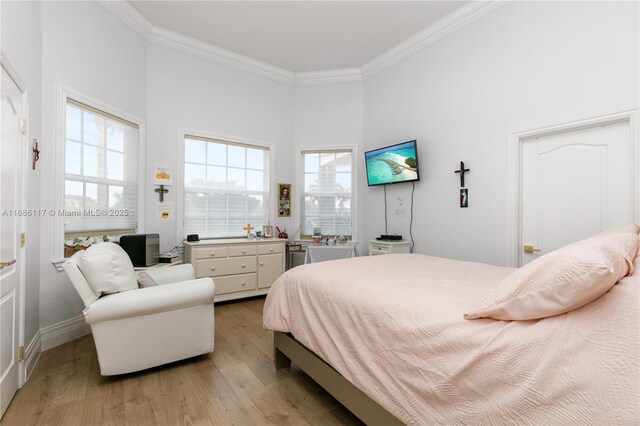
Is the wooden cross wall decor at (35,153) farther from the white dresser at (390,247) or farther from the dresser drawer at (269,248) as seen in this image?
the white dresser at (390,247)

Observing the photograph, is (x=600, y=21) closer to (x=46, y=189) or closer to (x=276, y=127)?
(x=276, y=127)

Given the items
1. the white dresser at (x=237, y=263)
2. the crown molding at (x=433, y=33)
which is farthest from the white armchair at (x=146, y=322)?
the crown molding at (x=433, y=33)

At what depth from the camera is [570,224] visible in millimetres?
2490

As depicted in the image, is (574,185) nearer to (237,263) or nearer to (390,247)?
(390,247)

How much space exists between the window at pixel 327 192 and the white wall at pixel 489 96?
55cm

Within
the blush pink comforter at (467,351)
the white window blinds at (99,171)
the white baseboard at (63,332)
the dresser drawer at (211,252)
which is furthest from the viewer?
the dresser drawer at (211,252)

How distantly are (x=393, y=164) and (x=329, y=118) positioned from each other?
4.81 feet

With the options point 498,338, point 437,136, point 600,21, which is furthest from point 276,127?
point 498,338

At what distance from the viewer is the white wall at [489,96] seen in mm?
2270

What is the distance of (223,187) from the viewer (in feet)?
14.1

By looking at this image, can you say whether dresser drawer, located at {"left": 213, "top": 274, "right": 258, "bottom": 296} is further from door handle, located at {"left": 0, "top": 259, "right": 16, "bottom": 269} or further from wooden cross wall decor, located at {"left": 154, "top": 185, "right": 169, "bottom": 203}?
door handle, located at {"left": 0, "top": 259, "right": 16, "bottom": 269}

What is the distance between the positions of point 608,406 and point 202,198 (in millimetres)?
4245

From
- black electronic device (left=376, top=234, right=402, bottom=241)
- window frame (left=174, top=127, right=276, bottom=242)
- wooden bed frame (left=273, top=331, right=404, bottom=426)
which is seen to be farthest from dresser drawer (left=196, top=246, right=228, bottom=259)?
black electronic device (left=376, top=234, right=402, bottom=241)

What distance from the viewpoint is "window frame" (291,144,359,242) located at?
4.59 m
